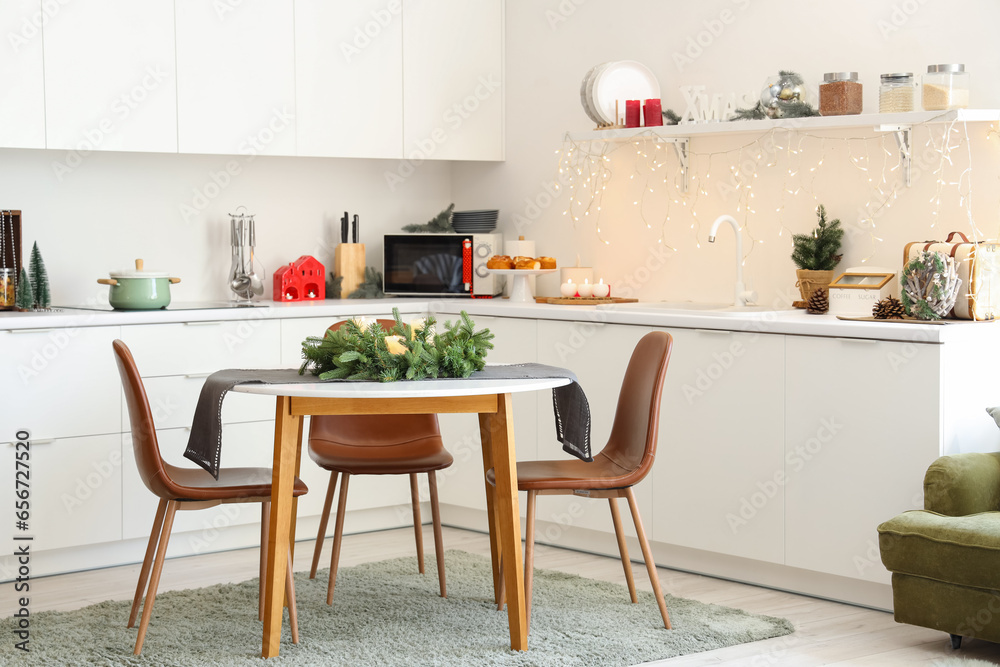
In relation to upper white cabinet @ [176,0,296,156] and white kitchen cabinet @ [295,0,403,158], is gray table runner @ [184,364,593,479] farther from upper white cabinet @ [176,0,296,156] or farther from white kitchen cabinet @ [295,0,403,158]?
white kitchen cabinet @ [295,0,403,158]

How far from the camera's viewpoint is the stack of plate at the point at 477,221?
5.43 m

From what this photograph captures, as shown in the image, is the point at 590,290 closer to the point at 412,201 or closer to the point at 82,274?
the point at 412,201

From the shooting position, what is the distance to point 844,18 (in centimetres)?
420

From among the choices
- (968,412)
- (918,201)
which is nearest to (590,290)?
(918,201)

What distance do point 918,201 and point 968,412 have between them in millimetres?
795

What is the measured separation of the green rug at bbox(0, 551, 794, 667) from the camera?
3.23m

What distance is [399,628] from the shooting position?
11.5 ft

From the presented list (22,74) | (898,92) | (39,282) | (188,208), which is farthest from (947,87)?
(39,282)

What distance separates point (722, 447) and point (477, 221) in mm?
1847

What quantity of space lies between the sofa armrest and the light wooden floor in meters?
0.37

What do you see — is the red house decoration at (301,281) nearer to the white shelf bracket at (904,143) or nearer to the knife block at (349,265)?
the knife block at (349,265)

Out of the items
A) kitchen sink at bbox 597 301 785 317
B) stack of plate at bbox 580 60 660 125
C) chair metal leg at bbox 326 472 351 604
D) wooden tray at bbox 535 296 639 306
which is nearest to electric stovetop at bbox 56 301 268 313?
chair metal leg at bbox 326 472 351 604

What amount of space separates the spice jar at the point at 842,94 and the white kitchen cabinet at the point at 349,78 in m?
1.86

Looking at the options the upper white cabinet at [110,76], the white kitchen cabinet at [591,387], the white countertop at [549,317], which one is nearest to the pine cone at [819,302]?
the white countertop at [549,317]
